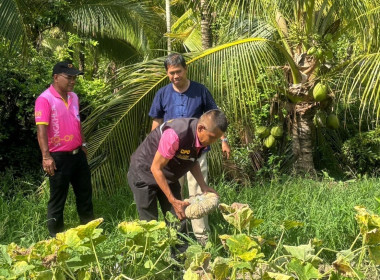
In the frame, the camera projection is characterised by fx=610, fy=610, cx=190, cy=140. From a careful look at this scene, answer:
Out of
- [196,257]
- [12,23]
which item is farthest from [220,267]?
[12,23]

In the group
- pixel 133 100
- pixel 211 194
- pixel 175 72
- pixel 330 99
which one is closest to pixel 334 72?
pixel 330 99

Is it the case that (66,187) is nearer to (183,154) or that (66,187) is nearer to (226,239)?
(183,154)

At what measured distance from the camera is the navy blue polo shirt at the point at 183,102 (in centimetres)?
466

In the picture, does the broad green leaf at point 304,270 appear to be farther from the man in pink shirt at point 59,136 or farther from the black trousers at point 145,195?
the man in pink shirt at point 59,136

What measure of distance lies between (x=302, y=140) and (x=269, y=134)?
45 centimetres

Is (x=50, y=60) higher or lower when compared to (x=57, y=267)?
higher

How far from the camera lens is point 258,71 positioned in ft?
21.2

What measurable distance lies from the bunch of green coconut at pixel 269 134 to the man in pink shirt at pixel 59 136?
3723 mm

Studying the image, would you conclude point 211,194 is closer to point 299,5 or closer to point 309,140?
point 299,5

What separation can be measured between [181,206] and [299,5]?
13.1ft

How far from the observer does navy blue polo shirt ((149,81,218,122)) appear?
466 cm

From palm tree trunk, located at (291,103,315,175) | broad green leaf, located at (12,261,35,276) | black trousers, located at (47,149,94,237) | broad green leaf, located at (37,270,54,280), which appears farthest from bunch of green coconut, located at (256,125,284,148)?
broad green leaf, located at (12,261,35,276)

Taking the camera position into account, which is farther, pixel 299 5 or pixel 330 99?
pixel 330 99

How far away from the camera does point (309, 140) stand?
8.09 metres
